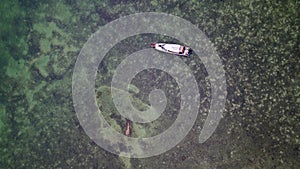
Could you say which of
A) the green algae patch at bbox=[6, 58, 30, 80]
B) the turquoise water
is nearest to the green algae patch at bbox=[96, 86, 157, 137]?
the turquoise water

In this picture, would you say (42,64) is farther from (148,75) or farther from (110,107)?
(148,75)

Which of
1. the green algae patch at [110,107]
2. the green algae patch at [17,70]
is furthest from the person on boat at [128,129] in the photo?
the green algae patch at [17,70]

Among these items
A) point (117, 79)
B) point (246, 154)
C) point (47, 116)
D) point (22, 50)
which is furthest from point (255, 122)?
point (22, 50)

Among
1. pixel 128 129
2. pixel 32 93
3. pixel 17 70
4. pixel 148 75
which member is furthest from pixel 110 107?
pixel 17 70

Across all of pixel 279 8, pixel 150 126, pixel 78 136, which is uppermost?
pixel 279 8

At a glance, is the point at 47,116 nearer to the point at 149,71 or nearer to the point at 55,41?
the point at 55,41

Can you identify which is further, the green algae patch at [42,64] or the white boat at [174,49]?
the green algae patch at [42,64]

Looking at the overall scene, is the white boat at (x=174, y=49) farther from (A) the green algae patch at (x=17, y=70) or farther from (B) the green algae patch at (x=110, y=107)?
(A) the green algae patch at (x=17, y=70)

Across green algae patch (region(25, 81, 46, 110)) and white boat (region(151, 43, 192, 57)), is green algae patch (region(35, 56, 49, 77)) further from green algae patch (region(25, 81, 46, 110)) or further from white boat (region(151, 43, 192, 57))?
white boat (region(151, 43, 192, 57))
